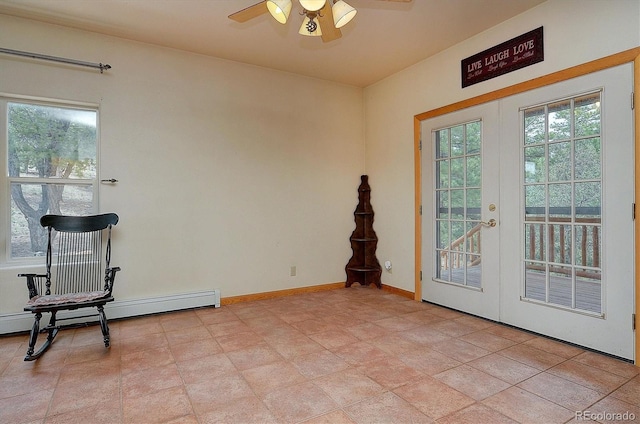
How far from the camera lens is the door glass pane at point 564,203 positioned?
2523 mm

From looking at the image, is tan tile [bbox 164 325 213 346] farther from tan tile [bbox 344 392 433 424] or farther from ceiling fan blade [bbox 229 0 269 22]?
ceiling fan blade [bbox 229 0 269 22]

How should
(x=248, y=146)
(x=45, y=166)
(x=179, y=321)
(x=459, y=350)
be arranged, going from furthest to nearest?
1. (x=248, y=146)
2. (x=179, y=321)
3. (x=45, y=166)
4. (x=459, y=350)

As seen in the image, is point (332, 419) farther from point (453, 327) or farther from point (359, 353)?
point (453, 327)

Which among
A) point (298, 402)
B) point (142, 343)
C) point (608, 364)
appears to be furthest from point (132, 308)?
point (608, 364)

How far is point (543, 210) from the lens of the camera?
282 centimetres

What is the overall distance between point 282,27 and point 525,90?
226 cm

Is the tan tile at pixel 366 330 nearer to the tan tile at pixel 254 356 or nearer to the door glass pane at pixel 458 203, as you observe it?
the tan tile at pixel 254 356

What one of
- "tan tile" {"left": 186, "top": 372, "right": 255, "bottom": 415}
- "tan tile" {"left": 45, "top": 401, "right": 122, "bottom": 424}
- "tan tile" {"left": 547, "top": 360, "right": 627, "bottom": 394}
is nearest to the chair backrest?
"tan tile" {"left": 45, "top": 401, "right": 122, "bottom": 424}

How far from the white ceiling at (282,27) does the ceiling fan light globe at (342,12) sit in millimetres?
763

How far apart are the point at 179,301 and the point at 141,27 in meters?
2.72

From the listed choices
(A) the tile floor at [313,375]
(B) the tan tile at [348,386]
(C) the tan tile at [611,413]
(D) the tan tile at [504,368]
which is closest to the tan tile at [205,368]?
(A) the tile floor at [313,375]

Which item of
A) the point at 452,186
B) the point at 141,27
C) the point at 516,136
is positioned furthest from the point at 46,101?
the point at 516,136

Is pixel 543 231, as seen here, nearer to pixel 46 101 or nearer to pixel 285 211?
pixel 285 211
